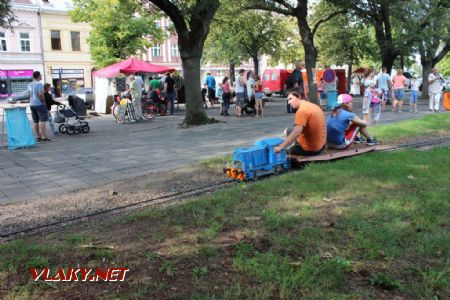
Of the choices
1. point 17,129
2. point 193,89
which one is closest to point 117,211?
point 17,129

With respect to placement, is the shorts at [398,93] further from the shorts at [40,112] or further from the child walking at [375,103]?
the shorts at [40,112]

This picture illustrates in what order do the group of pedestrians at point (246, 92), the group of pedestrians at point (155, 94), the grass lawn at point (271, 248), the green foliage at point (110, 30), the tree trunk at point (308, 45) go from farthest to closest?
the green foliage at point (110, 30) → the tree trunk at point (308, 45) → the group of pedestrians at point (155, 94) → the group of pedestrians at point (246, 92) → the grass lawn at point (271, 248)

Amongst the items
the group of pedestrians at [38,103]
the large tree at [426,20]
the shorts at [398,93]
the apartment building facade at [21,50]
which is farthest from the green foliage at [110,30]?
the group of pedestrians at [38,103]

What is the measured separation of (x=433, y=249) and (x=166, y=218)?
2716 millimetres


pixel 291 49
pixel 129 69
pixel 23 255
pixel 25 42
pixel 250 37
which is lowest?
pixel 23 255

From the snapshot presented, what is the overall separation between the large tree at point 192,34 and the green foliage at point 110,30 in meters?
20.0

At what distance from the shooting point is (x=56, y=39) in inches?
2039

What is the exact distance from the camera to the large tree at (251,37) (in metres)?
33.8

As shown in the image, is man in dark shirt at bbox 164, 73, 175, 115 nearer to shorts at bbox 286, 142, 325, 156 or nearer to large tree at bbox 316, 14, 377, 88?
shorts at bbox 286, 142, 325, 156

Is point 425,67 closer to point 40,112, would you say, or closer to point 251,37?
point 251,37

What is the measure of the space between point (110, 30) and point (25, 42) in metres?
19.7

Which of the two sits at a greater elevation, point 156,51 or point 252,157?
point 156,51

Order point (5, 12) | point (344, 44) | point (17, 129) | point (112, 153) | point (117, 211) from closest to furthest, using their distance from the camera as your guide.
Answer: point (117, 211) → point (112, 153) → point (17, 129) → point (5, 12) → point (344, 44)

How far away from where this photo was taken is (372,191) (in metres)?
5.70
